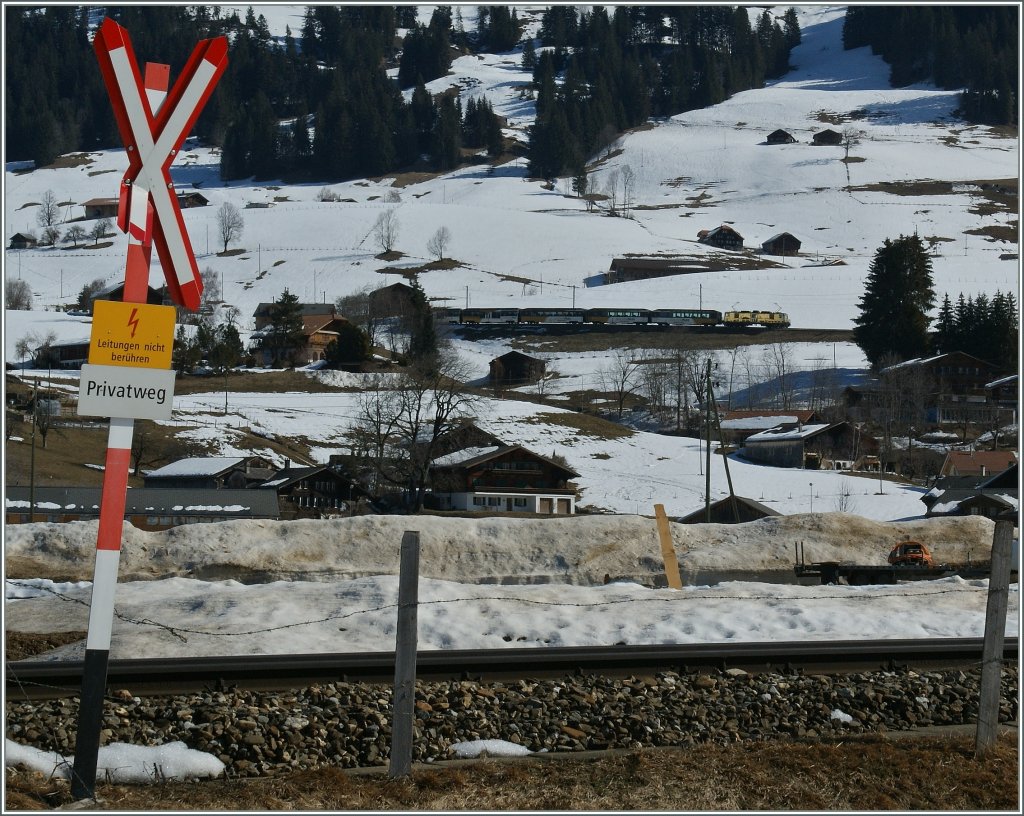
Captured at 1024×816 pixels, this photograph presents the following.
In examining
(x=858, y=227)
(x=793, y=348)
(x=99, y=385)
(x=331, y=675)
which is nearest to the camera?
(x=99, y=385)

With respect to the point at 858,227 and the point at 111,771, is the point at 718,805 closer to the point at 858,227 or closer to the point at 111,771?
the point at 111,771

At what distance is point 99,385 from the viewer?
7395 mm

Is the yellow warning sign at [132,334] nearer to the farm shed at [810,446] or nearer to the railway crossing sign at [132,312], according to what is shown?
the railway crossing sign at [132,312]

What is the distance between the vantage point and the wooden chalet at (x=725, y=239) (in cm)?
17488

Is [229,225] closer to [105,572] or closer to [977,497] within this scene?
[977,497]

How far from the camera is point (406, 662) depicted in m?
8.22

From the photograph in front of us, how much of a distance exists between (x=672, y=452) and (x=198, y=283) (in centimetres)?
6666

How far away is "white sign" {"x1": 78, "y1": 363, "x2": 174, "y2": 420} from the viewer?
7371 mm

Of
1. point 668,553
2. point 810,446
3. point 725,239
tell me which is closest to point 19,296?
point 725,239

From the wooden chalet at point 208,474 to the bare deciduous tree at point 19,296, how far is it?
A: 76671 mm

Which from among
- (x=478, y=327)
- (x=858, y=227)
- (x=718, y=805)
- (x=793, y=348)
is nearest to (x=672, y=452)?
(x=793, y=348)

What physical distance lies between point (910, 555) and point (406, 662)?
62.9 ft

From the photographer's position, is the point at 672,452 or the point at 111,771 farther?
the point at 672,452

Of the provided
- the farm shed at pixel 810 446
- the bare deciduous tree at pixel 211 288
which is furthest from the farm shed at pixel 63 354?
the farm shed at pixel 810 446
